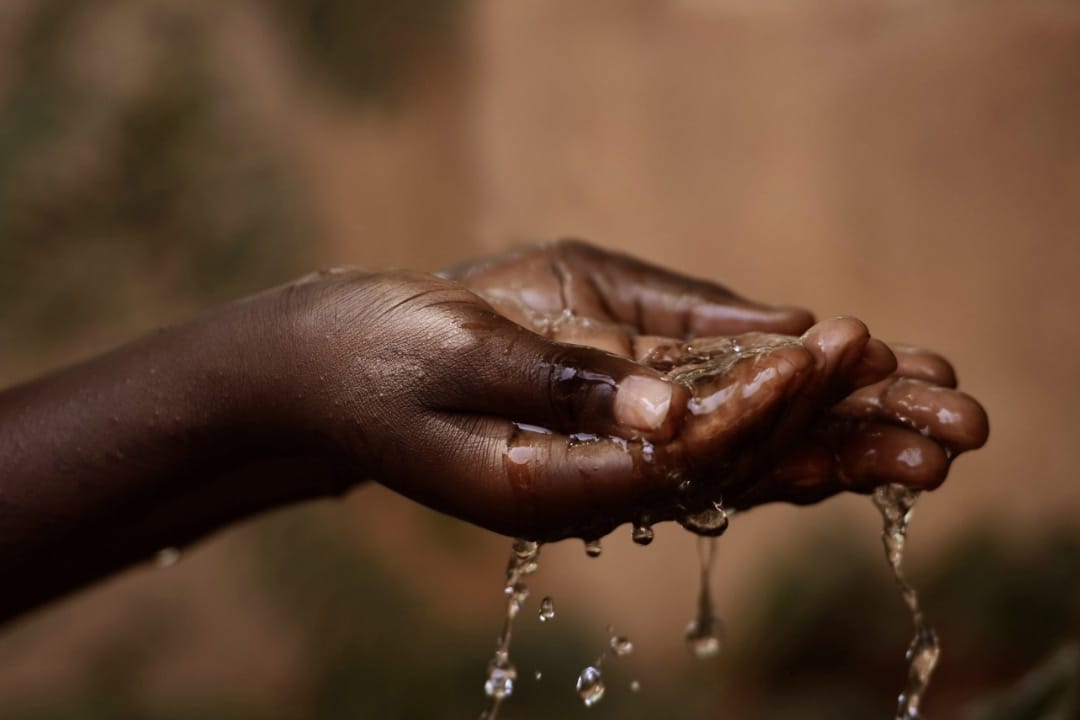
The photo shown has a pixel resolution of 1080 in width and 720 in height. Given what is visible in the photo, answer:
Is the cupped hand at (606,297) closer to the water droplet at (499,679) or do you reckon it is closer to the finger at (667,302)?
the finger at (667,302)

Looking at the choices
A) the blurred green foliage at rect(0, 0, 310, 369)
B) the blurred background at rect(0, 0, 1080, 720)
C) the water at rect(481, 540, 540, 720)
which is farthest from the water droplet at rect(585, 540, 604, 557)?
the blurred green foliage at rect(0, 0, 310, 369)

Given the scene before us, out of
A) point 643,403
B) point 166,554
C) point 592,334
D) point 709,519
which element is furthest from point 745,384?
point 166,554

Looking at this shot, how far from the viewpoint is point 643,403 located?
107 cm

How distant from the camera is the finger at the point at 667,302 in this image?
5.23ft

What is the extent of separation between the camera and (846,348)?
1145 mm

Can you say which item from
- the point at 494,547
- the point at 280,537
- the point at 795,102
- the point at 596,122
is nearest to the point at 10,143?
the point at 280,537

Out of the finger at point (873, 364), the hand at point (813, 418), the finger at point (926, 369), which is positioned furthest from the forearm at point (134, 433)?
the finger at point (926, 369)

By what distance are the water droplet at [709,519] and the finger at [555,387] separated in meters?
0.19

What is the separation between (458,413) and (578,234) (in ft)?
10.5

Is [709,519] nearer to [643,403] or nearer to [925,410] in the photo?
[643,403]

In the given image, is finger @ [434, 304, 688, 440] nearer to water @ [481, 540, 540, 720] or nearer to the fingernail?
the fingernail

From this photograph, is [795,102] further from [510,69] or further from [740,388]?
[740,388]

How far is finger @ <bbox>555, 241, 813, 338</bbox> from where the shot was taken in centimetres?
159

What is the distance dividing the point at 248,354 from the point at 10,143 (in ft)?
9.57
